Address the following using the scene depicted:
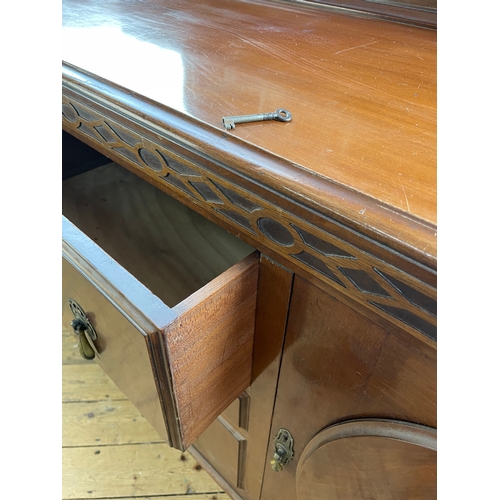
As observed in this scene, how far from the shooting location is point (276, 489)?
23.7 inches

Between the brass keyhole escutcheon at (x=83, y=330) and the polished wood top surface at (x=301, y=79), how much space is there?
23 centimetres

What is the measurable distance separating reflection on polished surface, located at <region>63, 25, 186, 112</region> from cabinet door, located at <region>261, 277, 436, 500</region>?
0.69 feet

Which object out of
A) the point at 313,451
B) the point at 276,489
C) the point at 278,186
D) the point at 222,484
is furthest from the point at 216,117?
the point at 222,484

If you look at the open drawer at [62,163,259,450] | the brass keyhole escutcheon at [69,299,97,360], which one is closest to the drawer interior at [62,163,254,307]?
the open drawer at [62,163,259,450]

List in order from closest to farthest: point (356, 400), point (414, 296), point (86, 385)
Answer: point (414, 296)
point (356, 400)
point (86, 385)

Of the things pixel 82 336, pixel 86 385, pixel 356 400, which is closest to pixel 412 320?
pixel 356 400

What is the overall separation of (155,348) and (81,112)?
27cm

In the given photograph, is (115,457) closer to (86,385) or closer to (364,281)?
(86,385)

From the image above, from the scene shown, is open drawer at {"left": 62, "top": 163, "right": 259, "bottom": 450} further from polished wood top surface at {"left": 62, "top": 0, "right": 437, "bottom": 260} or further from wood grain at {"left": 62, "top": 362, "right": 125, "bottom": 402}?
wood grain at {"left": 62, "top": 362, "right": 125, "bottom": 402}

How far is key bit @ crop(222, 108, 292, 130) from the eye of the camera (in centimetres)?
32

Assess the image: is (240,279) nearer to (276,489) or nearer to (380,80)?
(380,80)

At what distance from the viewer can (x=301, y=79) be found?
391mm

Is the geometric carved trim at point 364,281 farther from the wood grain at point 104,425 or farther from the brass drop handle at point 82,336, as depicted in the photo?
the wood grain at point 104,425
